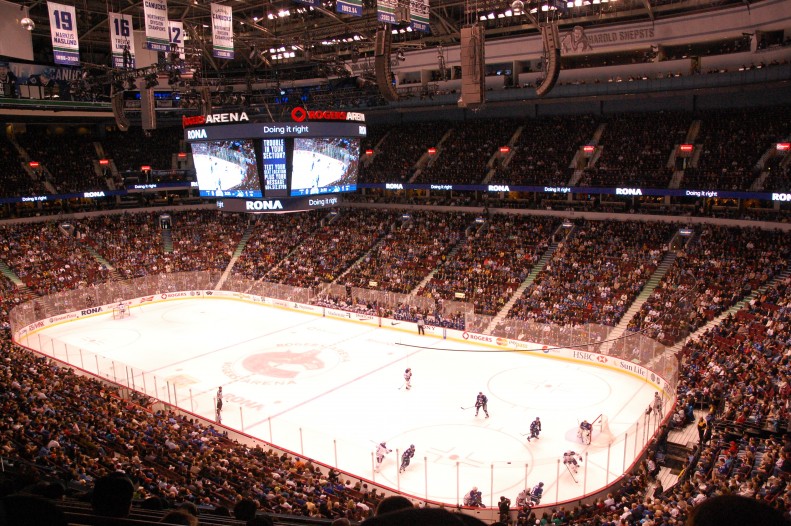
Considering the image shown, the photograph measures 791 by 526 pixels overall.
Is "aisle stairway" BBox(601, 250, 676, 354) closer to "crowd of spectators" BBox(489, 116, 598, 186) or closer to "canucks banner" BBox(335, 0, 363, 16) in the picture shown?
"crowd of spectators" BBox(489, 116, 598, 186)

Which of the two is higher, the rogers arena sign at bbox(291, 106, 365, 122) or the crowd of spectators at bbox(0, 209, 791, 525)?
the rogers arena sign at bbox(291, 106, 365, 122)

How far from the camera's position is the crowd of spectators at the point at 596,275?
32.1 meters

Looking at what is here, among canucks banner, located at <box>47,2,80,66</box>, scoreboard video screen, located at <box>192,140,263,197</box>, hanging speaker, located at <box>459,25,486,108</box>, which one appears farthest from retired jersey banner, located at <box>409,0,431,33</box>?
canucks banner, located at <box>47,2,80,66</box>

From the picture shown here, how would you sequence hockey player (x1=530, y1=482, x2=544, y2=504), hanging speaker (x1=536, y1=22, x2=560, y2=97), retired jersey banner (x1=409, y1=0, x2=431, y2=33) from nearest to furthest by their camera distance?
hanging speaker (x1=536, y1=22, x2=560, y2=97) < hockey player (x1=530, y1=482, x2=544, y2=504) < retired jersey banner (x1=409, y1=0, x2=431, y2=33)

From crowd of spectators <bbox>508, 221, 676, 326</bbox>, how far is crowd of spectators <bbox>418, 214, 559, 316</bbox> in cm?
143

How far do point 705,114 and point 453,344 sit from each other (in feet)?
77.5

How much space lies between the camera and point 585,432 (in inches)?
847

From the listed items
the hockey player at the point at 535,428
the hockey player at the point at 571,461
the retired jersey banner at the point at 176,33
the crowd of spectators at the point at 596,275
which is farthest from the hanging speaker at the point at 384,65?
the crowd of spectators at the point at 596,275

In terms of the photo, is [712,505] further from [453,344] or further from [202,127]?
[453,344]

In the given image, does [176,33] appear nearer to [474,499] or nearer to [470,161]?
[474,499]

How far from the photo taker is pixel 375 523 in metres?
1.95

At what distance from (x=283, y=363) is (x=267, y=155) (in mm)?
10278

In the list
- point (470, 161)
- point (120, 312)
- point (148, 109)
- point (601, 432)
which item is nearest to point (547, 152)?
point (470, 161)

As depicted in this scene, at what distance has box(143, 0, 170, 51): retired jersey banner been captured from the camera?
22.5 metres
